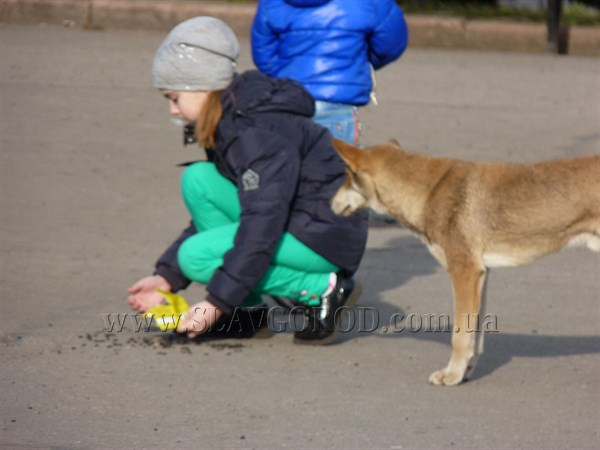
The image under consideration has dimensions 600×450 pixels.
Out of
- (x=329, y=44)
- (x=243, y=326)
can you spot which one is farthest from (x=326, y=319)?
(x=329, y=44)

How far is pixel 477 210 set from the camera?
4.82 metres

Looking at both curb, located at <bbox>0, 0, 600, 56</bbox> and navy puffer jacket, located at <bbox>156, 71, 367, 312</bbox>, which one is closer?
navy puffer jacket, located at <bbox>156, 71, 367, 312</bbox>

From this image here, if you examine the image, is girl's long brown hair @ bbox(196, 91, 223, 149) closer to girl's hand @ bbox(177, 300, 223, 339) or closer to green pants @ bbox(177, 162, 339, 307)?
green pants @ bbox(177, 162, 339, 307)

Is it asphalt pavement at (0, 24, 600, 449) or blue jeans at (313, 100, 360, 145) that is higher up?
blue jeans at (313, 100, 360, 145)

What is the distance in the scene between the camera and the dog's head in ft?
16.0

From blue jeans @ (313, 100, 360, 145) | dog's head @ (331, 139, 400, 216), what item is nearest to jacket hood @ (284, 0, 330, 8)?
blue jeans @ (313, 100, 360, 145)

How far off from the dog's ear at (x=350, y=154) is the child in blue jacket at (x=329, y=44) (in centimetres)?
161

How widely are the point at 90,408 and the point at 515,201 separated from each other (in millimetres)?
1857

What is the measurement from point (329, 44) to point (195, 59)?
5.12 ft

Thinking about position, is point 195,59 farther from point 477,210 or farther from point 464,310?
point 464,310

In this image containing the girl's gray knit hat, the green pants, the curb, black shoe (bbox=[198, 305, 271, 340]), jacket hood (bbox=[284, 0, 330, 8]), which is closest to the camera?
the girl's gray knit hat

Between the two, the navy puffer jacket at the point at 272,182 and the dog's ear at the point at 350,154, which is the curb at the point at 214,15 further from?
the dog's ear at the point at 350,154

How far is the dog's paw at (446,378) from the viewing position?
4875 millimetres

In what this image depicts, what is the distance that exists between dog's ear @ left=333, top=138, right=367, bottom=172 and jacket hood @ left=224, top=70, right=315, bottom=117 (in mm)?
464
